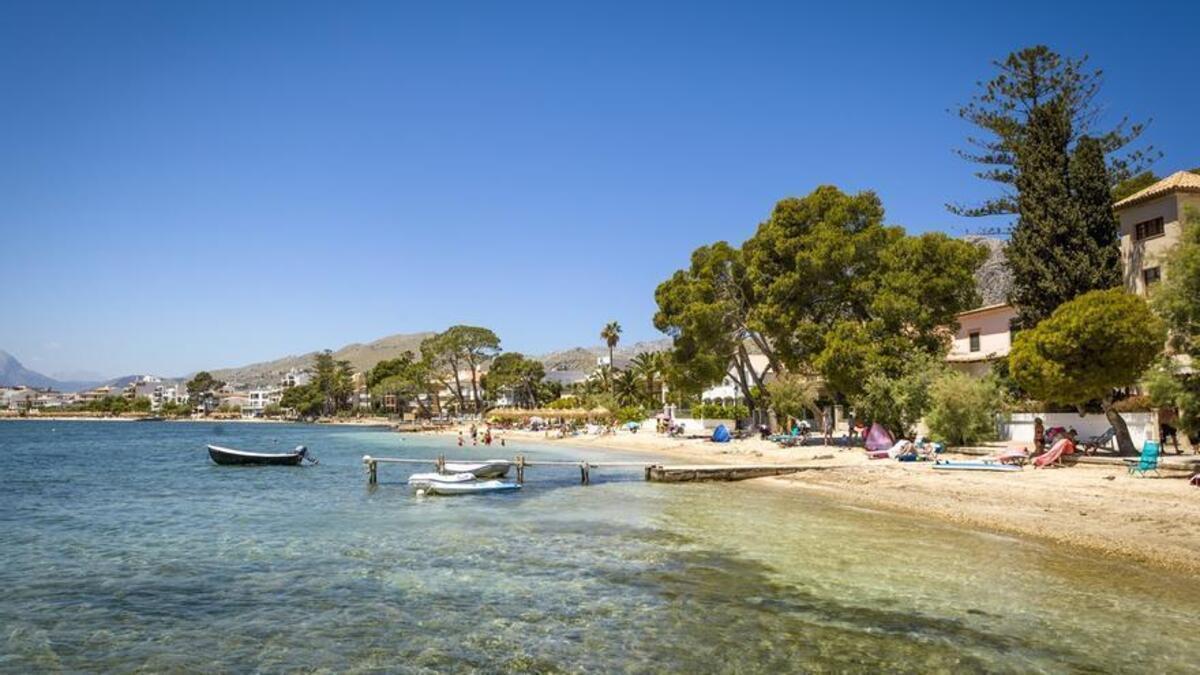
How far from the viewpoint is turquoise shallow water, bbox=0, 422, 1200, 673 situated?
11070 mm

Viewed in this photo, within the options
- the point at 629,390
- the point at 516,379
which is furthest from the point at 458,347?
the point at 629,390

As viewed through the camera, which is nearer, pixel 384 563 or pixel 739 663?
pixel 739 663

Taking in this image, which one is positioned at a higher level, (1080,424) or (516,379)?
(516,379)

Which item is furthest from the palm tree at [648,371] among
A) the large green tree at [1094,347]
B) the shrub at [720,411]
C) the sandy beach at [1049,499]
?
the large green tree at [1094,347]

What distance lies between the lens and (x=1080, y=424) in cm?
3412

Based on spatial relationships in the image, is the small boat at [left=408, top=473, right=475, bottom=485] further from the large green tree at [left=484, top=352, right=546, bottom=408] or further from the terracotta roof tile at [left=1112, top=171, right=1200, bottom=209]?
the large green tree at [left=484, top=352, right=546, bottom=408]

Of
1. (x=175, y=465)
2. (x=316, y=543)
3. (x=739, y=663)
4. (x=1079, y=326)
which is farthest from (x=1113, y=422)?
(x=175, y=465)

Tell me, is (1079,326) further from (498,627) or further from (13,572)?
(13,572)

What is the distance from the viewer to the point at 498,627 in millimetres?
12516

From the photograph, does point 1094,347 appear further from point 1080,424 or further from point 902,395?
point 902,395

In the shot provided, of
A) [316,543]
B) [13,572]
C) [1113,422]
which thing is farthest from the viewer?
[1113,422]

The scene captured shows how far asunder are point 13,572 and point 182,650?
901 cm

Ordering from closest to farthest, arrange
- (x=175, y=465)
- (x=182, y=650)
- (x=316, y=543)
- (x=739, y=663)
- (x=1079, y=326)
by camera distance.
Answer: (x=739, y=663) < (x=182, y=650) < (x=316, y=543) < (x=1079, y=326) < (x=175, y=465)

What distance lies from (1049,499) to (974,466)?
6.29 metres
